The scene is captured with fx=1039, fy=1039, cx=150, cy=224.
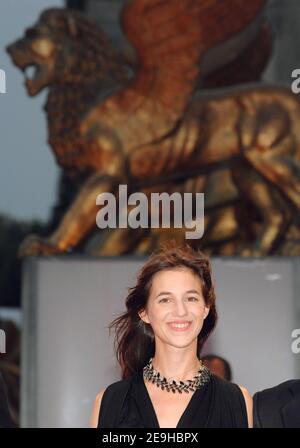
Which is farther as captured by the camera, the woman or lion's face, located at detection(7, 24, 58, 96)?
lion's face, located at detection(7, 24, 58, 96)

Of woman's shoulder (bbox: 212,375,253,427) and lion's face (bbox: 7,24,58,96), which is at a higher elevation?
lion's face (bbox: 7,24,58,96)

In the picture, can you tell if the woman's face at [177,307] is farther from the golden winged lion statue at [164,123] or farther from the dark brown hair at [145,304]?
the golden winged lion statue at [164,123]

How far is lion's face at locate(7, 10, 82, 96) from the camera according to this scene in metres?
3.24

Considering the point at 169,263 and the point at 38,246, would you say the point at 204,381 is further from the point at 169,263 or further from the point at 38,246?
the point at 38,246

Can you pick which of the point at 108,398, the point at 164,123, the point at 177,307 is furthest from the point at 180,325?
the point at 164,123

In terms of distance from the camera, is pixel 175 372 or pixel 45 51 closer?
pixel 175 372

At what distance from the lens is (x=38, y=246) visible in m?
3.09

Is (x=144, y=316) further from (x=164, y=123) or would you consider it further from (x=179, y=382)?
(x=164, y=123)

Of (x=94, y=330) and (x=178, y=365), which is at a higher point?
(x=94, y=330)

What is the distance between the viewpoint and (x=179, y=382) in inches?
55.1

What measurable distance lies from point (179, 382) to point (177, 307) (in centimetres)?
10

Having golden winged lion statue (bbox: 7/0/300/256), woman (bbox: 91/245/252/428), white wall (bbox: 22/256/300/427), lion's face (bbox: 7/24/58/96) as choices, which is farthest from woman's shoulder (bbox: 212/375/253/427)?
lion's face (bbox: 7/24/58/96)

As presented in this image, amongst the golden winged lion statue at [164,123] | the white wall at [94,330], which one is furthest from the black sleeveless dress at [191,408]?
the golden winged lion statue at [164,123]

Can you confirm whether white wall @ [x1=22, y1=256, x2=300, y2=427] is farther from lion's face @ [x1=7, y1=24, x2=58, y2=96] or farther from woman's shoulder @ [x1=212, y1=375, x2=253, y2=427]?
woman's shoulder @ [x1=212, y1=375, x2=253, y2=427]
